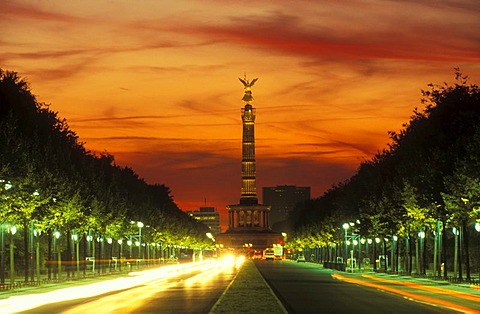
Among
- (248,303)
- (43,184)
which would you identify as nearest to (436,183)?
(43,184)

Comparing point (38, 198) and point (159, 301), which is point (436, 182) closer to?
point (38, 198)

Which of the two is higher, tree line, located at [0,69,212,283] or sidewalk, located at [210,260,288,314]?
tree line, located at [0,69,212,283]

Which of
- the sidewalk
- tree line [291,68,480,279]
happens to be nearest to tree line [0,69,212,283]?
the sidewalk

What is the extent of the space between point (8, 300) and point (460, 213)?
40.2 m

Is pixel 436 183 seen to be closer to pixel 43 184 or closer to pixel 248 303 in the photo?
pixel 43 184

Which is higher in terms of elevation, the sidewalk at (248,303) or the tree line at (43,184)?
the tree line at (43,184)

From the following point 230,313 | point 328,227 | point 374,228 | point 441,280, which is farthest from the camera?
point 328,227

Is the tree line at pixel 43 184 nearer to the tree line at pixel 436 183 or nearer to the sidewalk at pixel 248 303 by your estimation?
the sidewalk at pixel 248 303

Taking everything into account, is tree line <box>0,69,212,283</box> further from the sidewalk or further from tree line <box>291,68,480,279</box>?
tree line <box>291,68,480,279</box>

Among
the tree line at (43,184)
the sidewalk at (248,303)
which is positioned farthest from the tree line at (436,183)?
the tree line at (43,184)

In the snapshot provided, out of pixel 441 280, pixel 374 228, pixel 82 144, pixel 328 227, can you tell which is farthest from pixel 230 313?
pixel 328 227

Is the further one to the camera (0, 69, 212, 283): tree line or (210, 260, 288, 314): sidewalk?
(0, 69, 212, 283): tree line

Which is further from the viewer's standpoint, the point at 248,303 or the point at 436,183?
the point at 436,183

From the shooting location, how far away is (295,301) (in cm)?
5131
